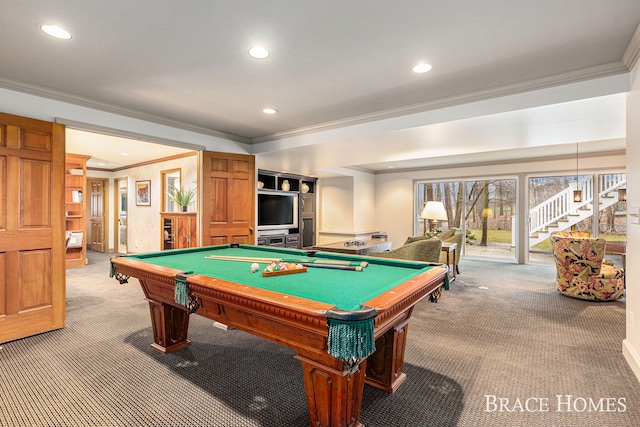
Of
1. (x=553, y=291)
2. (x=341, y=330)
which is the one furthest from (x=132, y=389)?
(x=553, y=291)

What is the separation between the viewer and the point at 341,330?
46.9 inches

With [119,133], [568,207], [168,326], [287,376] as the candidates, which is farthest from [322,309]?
[568,207]

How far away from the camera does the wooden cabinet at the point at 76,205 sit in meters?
6.23

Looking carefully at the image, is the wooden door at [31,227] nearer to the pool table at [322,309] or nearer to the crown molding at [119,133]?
the crown molding at [119,133]

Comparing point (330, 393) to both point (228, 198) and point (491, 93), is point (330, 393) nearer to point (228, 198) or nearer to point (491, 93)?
point (491, 93)

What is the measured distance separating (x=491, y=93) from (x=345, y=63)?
1483 millimetres

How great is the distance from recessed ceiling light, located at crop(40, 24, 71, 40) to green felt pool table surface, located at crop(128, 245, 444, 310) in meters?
1.68

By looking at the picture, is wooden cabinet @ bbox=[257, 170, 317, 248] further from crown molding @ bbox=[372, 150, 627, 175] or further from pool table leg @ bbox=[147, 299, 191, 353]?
pool table leg @ bbox=[147, 299, 191, 353]

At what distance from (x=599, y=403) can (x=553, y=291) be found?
310cm

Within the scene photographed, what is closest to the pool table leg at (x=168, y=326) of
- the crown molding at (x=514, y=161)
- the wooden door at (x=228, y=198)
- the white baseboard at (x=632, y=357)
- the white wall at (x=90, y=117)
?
the wooden door at (x=228, y=198)

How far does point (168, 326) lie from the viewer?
8.20 feet

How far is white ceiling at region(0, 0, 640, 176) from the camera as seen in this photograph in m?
1.83

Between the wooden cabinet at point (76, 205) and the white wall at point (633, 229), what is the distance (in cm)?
818

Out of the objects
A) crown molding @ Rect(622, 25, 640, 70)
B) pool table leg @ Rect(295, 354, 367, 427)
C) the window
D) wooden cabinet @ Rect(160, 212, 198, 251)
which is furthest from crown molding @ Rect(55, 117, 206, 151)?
the window
